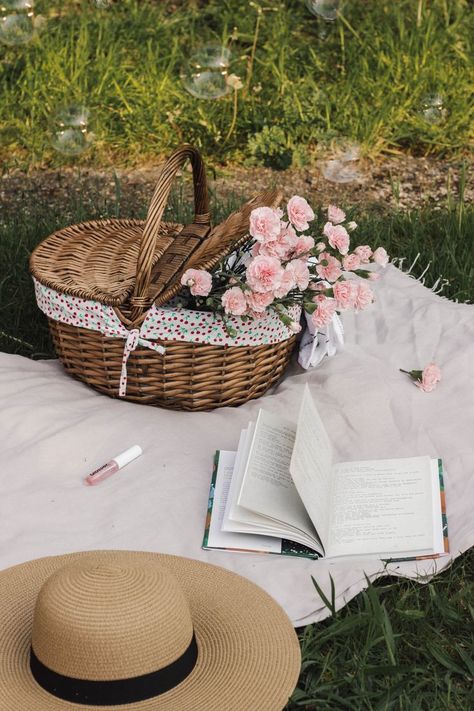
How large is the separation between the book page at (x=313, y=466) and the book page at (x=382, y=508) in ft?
0.12

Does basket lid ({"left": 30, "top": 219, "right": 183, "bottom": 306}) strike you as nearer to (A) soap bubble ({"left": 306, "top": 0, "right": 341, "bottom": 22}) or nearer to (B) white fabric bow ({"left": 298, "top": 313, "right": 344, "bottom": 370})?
(B) white fabric bow ({"left": 298, "top": 313, "right": 344, "bottom": 370})

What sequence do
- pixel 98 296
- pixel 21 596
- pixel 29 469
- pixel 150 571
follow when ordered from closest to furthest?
pixel 150 571
pixel 21 596
pixel 29 469
pixel 98 296

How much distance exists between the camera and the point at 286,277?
2.07 meters

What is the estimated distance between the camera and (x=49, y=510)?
1.91 meters

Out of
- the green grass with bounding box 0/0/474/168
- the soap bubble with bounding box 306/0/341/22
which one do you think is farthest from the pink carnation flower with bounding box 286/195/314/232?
the green grass with bounding box 0/0/474/168

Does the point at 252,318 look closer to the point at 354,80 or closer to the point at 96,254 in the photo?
the point at 96,254

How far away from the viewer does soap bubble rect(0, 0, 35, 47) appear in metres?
3.43

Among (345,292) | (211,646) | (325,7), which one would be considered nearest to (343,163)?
(325,7)

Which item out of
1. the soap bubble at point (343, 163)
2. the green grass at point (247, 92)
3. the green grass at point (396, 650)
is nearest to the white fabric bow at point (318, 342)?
the green grass at point (396, 650)

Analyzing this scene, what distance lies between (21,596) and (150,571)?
0.23m

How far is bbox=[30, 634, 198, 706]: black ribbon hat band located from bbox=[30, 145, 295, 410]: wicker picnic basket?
41.7 inches

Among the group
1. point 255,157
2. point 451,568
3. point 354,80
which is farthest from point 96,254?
point 354,80

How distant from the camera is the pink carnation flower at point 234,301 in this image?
6.78 feet

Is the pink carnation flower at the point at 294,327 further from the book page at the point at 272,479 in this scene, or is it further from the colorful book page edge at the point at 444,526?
the colorful book page edge at the point at 444,526
